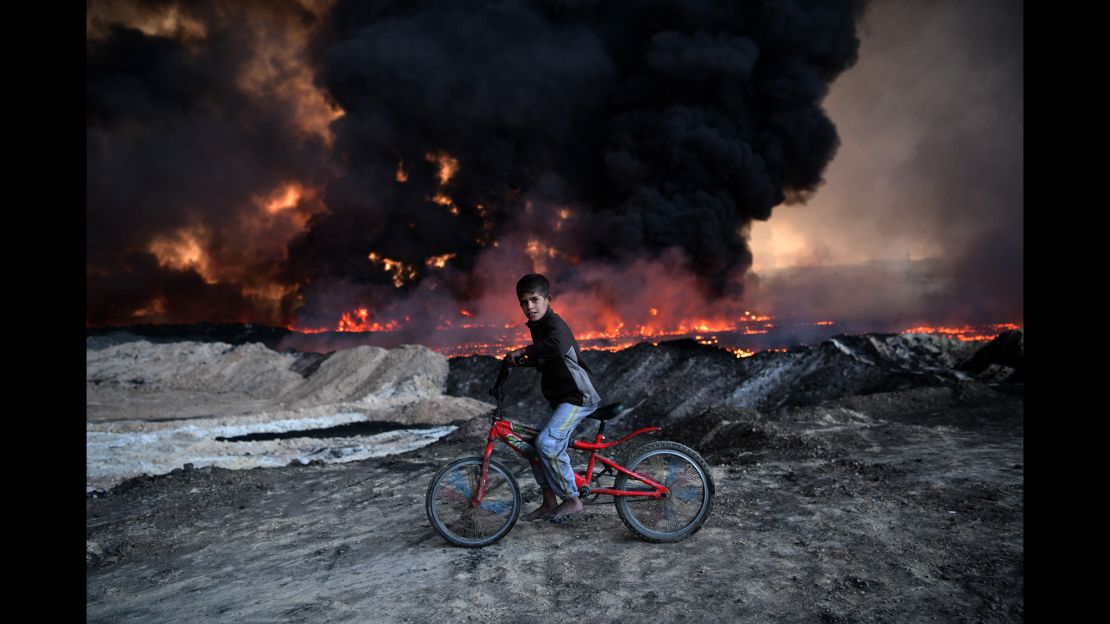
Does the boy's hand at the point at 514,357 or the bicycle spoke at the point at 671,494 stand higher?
the boy's hand at the point at 514,357

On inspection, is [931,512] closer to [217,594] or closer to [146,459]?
[217,594]

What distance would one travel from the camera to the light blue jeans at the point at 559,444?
4379 mm

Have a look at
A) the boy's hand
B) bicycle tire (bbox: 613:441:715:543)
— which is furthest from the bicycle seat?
the boy's hand

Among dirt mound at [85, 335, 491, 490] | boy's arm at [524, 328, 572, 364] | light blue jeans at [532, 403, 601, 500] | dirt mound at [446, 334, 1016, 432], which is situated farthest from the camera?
dirt mound at [446, 334, 1016, 432]

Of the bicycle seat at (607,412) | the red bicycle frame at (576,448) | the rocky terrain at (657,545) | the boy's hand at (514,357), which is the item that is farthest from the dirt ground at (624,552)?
the boy's hand at (514,357)

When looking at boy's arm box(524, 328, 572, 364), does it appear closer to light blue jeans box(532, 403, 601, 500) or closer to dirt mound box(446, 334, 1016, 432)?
light blue jeans box(532, 403, 601, 500)

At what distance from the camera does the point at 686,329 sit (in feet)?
97.9

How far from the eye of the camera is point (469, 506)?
4.70 meters

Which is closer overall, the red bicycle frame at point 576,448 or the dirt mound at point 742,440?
the red bicycle frame at point 576,448

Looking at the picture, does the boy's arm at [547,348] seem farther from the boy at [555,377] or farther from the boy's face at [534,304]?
the boy's face at [534,304]

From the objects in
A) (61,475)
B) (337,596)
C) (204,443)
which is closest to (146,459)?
(204,443)

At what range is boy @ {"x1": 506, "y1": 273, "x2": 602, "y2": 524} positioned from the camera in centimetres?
426

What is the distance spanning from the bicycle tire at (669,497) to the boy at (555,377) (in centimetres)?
48

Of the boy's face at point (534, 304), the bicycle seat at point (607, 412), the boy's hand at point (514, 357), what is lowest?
the bicycle seat at point (607, 412)
